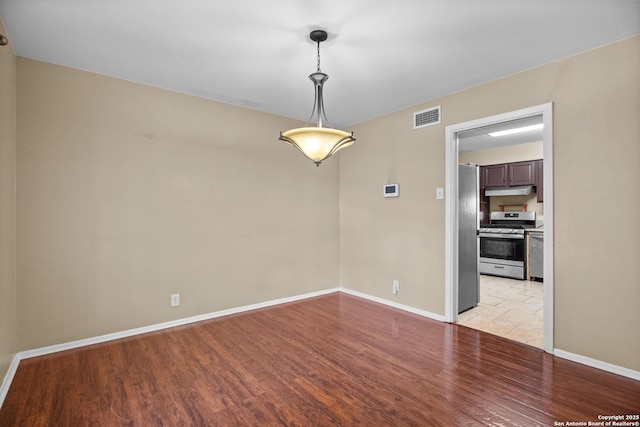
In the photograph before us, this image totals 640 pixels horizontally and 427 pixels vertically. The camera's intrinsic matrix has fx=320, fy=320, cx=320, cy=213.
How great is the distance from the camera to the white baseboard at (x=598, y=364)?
237 cm

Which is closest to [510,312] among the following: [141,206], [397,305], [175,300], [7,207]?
[397,305]

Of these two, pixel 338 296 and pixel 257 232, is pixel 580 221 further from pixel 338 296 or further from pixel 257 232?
pixel 257 232

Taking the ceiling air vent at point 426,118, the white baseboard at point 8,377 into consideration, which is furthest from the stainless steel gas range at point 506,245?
the white baseboard at point 8,377

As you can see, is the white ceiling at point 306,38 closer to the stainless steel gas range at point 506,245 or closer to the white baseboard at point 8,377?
the white baseboard at point 8,377

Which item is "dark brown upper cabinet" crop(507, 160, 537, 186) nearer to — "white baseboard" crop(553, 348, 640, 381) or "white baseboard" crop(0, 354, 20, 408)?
"white baseboard" crop(553, 348, 640, 381)

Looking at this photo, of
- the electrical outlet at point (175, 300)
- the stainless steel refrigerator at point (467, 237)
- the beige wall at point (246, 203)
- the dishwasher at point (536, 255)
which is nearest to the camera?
the beige wall at point (246, 203)

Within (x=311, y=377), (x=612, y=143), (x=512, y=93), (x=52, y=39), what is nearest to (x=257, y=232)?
(x=311, y=377)

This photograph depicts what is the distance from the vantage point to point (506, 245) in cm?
579

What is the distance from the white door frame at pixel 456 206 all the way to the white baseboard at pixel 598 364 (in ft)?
0.30

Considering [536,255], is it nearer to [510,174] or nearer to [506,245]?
[506,245]

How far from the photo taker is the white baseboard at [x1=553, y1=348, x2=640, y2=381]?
2365 mm

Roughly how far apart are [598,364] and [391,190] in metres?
2.53

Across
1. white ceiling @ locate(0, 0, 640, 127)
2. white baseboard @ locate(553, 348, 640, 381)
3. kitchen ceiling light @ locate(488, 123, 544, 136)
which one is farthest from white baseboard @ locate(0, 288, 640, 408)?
kitchen ceiling light @ locate(488, 123, 544, 136)

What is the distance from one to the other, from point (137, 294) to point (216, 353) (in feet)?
3.58
